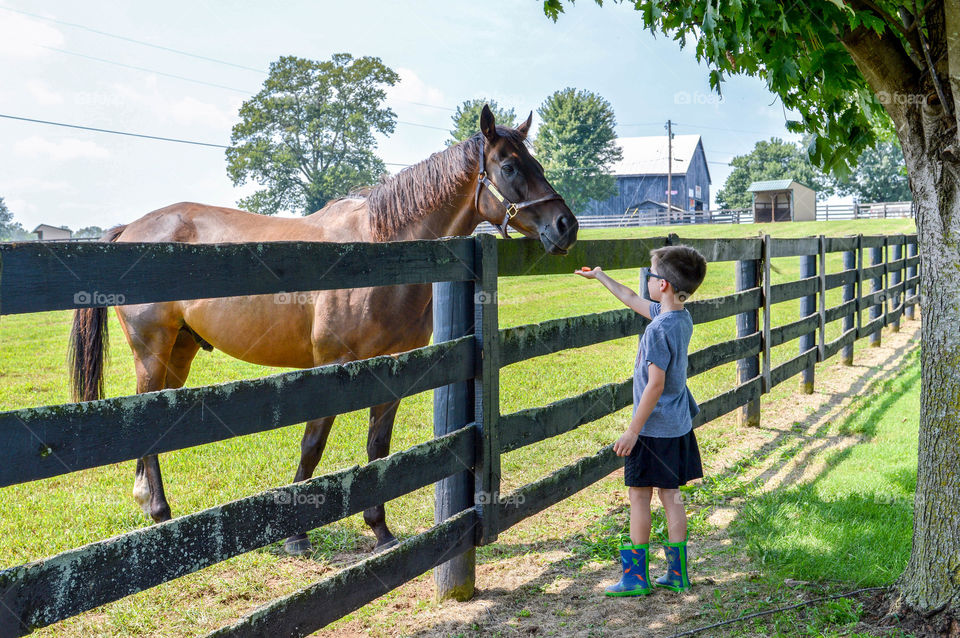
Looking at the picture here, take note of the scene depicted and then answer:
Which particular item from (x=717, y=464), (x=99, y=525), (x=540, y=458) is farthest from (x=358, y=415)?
(x=717, y=464)

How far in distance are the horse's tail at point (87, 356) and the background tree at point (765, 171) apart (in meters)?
76.3

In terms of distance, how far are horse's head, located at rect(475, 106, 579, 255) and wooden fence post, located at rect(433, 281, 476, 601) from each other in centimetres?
71

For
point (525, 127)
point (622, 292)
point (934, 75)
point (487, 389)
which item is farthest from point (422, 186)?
point (934, 75)

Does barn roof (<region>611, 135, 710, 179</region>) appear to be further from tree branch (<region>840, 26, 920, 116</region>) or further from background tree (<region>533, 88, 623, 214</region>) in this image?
tree branch (<region>840, 26, 920, 116</region>)

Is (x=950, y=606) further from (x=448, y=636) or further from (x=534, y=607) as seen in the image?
(x=448, y=636)

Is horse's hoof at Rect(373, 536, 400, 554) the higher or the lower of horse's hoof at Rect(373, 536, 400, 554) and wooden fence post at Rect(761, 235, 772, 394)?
the lower

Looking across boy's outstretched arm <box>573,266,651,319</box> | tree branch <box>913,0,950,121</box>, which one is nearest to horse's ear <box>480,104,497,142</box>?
boy's outstretched arm <box>573,266,651,319</box>

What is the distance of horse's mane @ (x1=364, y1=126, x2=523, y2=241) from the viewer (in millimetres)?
3898

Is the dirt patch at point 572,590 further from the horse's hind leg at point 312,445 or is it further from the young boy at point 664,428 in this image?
the horse's hind leg at point 312,445

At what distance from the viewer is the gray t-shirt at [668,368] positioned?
3.00 m

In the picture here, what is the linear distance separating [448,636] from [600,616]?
68 cm

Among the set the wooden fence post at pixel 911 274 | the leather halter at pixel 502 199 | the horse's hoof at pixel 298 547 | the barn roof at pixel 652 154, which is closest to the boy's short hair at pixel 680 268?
the leather halter at pixel 502 199

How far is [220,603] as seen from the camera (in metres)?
3.20

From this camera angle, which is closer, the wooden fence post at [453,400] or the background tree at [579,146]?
the wooden fence post at [453,400]
